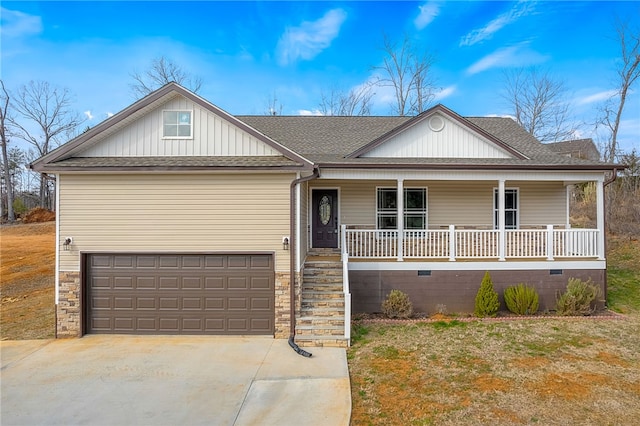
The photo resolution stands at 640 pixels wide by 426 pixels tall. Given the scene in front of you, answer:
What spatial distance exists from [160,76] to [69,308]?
22.0m

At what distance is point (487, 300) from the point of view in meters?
8.86

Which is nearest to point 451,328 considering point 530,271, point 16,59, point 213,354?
point 530,271

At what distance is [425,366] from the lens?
20.2ft

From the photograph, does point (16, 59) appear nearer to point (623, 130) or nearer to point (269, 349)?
point (269, 349)

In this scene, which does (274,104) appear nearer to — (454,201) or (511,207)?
(454,201)

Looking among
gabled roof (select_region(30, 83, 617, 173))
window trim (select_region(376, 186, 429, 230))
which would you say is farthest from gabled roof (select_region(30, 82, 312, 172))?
window trim (select_region(376, 186, 429, 230))

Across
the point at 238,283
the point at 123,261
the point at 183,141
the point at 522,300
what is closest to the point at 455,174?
the point at 522,300

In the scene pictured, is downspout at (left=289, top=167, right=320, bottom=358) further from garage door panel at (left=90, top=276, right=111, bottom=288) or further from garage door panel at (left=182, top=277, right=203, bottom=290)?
garage door panel at (left=90, top=276, right=111, bottom=288)

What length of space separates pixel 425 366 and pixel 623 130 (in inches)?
879

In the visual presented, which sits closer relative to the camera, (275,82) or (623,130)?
(623,130)

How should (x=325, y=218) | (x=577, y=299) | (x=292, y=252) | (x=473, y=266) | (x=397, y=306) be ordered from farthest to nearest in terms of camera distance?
(x=325, y=218), (x=473, y=266), (x=577, y=299), (x=397, y=306), (x=292, y=252)

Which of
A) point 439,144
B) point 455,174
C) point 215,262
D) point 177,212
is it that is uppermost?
point 439,144

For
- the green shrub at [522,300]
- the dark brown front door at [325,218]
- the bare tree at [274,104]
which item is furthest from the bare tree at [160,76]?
the green shrub at [522,300]

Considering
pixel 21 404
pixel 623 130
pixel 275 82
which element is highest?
pixel 275 82
